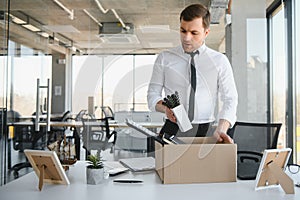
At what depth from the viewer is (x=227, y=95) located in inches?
67.6

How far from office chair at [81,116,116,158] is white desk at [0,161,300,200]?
3.88 metres

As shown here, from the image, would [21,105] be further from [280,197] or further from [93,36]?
[280,197]

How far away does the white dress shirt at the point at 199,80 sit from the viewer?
176 centimetres

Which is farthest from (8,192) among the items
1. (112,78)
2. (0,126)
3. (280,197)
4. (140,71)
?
(112,78)

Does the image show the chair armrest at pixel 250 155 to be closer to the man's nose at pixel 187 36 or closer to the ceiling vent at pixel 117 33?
the man's nose at pixel 187 36

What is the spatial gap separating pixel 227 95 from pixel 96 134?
4.05 m

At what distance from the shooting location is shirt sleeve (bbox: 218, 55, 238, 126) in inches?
64.4

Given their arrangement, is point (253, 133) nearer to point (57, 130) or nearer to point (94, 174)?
point (94, 174)

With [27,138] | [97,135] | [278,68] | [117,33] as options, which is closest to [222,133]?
[278,68]

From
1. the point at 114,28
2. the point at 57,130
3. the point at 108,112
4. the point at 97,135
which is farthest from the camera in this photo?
the point at 114,28

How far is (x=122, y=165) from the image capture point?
163cm

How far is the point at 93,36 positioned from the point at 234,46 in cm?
336

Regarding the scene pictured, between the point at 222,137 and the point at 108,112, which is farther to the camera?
the point at 108,112

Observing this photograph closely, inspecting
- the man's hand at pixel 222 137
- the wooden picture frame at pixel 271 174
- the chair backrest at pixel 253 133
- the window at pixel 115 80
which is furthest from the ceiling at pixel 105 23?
the wooden picture frame at pixel 271 174
